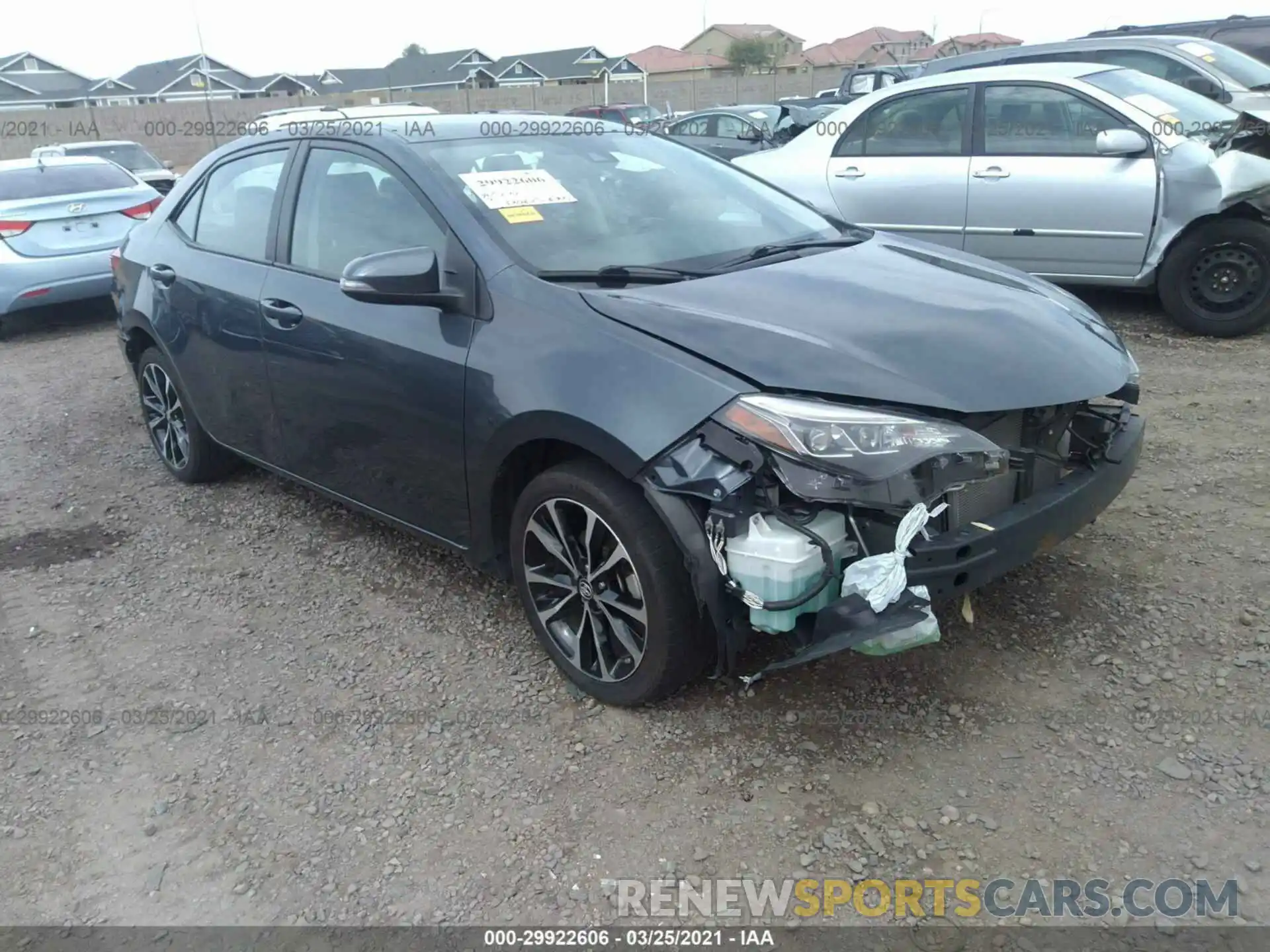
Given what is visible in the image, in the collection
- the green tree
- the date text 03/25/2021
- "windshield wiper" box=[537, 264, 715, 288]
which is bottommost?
the date text 03/25/2021

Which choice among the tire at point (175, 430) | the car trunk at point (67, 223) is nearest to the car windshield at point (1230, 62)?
the tire at point (175, 430)

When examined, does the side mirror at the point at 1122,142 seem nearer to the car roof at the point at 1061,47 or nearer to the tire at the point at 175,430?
the car roof at the point at 1061,47

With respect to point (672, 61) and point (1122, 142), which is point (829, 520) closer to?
point (1122, 142)

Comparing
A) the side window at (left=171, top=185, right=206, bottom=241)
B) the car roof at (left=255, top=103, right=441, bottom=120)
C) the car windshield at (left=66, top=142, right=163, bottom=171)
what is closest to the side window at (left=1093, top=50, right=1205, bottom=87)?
the car roof at (left=255, top=103, right=441, bottom=120)

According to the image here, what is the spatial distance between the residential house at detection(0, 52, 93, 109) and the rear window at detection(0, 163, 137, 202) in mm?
62207

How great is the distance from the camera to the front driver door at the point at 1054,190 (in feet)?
19.4

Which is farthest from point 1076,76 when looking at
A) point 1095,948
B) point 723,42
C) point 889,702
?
point 723,42

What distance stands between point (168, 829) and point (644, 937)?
133cm

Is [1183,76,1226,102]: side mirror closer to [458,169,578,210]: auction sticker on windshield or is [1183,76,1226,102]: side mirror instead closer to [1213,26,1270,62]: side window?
[1213,26,1270,62]: side window

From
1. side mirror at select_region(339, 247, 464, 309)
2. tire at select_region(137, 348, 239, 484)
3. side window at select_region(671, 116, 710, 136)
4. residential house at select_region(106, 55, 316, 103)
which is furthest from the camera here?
residential house at select_region(106, 55, 316, 103)

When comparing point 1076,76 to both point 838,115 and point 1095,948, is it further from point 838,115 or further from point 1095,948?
point 1095,948

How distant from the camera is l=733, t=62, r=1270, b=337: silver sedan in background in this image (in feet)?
18.9

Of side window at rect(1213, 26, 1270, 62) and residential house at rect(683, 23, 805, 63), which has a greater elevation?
residential house at rect(683, 23, 805, 63)

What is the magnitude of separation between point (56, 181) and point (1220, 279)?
30.5 ft
